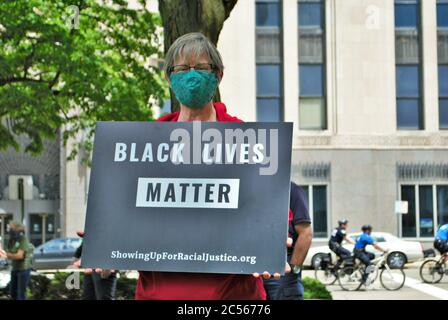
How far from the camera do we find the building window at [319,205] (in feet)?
116

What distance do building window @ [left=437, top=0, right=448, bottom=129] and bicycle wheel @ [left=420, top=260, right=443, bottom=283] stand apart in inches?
658

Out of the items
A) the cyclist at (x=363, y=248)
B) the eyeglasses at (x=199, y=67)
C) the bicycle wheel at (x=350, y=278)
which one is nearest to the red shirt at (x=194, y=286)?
the eyeglasses at (x=199, y=67)

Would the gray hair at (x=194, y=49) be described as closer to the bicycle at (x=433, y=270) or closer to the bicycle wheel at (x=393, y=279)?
the bicycle at (x=433, y=270)

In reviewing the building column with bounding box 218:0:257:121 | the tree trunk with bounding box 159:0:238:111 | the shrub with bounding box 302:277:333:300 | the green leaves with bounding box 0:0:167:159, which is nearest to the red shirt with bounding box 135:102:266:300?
the tree trunk with bounding box 159:0:238:111

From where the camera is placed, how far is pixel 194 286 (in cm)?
324

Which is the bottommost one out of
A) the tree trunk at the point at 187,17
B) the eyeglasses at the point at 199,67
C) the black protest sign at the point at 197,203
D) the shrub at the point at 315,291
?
the shrub at the point at 315,291

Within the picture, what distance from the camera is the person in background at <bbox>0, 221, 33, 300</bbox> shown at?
13.6m

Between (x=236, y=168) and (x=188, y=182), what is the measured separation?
18cm

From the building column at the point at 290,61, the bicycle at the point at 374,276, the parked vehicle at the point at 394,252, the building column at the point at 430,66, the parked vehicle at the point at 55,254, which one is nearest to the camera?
the bicycle at the point at 374,276

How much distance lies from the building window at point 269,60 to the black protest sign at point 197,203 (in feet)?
104

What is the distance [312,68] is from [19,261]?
2300cm

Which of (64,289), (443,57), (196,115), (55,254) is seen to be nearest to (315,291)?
(64,289)

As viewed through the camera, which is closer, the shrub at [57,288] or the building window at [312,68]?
the shrub at [57,288]
